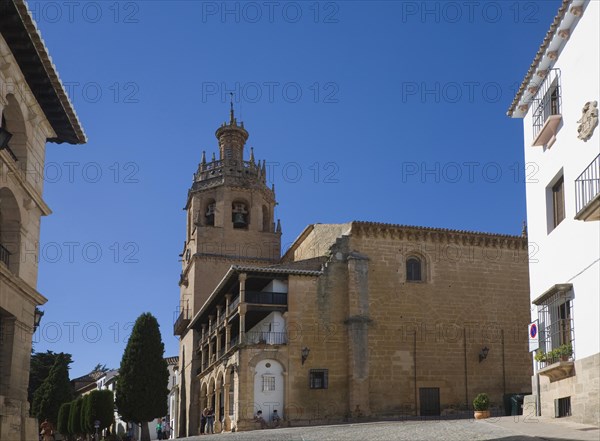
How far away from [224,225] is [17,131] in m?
29.0

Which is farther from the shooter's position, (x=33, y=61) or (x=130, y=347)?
(x=130, y=347)

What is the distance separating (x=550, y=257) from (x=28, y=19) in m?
11.6

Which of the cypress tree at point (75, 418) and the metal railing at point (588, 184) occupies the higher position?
the metal railing at point (588, 184)

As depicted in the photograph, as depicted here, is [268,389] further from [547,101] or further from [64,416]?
[64,416]

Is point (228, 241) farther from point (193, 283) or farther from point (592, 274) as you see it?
point (592, 274)

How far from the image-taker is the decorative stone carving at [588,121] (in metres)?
15.3

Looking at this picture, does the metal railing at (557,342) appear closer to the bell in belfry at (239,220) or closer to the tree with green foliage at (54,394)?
the bell in belfry at (239,220)

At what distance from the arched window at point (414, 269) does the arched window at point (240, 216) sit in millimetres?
14191

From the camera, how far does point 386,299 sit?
114 ft

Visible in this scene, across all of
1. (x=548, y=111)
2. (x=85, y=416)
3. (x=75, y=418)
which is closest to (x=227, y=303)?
(x=85, y=416)

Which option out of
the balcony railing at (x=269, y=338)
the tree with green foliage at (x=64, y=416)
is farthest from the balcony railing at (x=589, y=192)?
the tree with green foliage at (x=64, y=416)

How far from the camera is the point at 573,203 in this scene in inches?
651

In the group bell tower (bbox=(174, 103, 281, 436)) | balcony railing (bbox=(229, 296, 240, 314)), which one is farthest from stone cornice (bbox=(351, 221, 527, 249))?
bell tower (bbox=(174, 103, 281, 436))

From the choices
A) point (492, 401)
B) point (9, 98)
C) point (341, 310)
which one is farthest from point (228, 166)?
point (9, 98)
